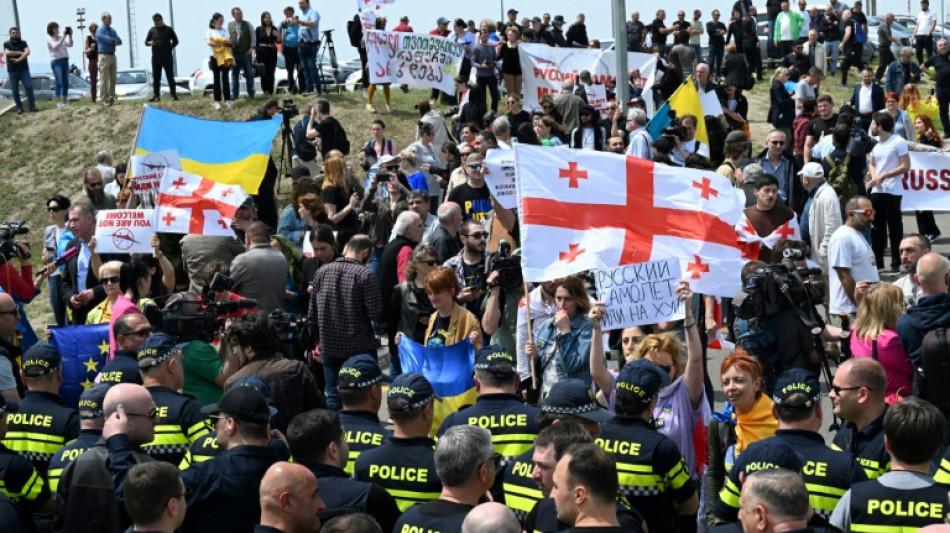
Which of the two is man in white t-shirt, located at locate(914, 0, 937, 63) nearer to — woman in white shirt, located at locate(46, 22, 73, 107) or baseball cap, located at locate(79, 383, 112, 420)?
woman in white shirt, located at locate(46, 22, 73, 107)

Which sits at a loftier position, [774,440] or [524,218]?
[524,218]

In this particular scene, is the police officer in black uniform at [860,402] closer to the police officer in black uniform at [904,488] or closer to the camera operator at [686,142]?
the police officer in black uniform at [904,488]

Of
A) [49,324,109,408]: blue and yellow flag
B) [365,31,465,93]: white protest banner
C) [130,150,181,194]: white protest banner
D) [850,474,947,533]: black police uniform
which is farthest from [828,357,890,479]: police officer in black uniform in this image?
[365,31,465,93]: white protest banner

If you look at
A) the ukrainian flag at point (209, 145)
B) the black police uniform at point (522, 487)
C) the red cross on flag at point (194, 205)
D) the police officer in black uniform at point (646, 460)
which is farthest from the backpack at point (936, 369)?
the ukrainian flag at point (209, 145)

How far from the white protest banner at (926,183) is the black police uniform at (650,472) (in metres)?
9.51

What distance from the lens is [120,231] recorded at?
496 inches

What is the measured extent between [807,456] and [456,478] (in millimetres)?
1703

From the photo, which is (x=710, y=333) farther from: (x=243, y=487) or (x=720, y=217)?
(x=243, y=487)

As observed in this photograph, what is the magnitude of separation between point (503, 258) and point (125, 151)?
1885 cm

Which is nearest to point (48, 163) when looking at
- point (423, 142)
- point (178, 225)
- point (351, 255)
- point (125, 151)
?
point (125, 151)

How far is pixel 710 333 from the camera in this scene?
11.0 metres

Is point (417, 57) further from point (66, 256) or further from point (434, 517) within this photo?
point (434, 517)

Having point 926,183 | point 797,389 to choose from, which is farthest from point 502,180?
point 797,389

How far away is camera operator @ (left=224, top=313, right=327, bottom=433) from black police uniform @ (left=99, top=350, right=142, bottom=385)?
1.87 feet
